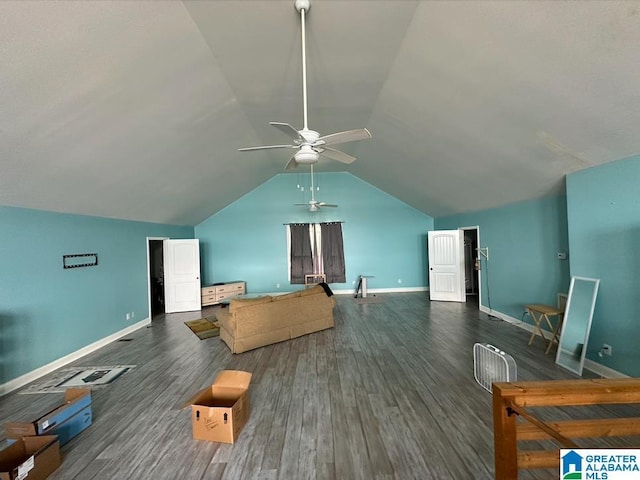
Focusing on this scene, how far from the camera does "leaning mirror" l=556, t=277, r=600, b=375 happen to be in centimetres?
288

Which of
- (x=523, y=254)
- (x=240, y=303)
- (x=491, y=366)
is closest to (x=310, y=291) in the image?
(x=240, y=303)

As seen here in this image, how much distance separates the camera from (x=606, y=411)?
7.45 ft

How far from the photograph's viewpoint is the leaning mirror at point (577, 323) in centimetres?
288

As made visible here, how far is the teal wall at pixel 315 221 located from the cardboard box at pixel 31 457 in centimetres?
572

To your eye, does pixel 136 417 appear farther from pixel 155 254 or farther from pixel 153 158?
pixel 155 254

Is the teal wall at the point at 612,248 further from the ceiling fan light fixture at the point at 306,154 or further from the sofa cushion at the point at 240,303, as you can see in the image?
the sofa cushion at the point at 240,303

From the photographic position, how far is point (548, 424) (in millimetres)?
981

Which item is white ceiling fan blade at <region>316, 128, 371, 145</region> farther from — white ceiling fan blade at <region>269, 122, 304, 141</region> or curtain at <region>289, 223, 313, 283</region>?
curtain at <region>289, 223, 313, 283</region>

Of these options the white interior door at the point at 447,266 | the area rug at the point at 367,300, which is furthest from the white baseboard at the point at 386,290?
the white interior door at the point at 447,266

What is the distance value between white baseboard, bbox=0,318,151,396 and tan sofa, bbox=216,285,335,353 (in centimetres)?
188

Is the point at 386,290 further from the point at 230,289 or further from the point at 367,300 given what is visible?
the point at 230,289

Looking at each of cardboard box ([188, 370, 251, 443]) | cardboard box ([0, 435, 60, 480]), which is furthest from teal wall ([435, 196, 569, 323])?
cardboard box ([0, 435, 60, 480])

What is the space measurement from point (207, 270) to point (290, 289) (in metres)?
2.46

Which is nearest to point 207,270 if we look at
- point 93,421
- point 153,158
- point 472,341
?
point 153,158
